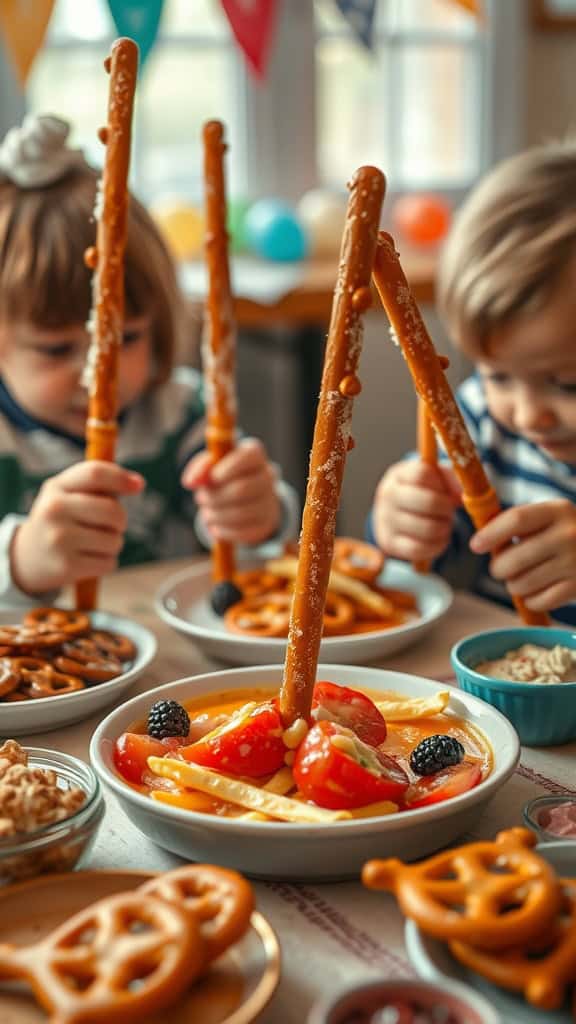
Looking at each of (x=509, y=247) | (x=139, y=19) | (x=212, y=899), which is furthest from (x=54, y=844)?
(x=139, y=19)

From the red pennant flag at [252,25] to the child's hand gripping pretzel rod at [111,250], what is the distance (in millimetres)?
808

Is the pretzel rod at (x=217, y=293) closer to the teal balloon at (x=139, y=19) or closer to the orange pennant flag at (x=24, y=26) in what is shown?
the teal balloon at (x=139, y=19)

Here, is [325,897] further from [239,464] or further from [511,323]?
[511,323]

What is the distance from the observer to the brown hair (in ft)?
5.21

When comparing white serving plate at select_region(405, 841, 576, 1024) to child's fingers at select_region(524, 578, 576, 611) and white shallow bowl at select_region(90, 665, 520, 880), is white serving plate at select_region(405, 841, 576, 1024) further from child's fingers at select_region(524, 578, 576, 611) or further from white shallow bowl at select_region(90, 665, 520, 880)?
child's fingers at select_region(524, 578, 576, 611)

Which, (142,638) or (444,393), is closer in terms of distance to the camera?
(444,393)

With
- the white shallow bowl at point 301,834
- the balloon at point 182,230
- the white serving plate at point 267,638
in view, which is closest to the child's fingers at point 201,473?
the white serving plate at point 267,638

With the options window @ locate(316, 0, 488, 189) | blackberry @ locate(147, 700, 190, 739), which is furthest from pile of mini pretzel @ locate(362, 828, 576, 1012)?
window @ locate(316, 0, 488, 189)

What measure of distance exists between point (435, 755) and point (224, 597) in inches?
20.9

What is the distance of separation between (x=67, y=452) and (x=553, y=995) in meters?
1.36

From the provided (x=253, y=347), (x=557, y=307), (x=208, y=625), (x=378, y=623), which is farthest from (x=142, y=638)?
(x=253, y=347)

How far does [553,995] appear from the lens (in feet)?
1.86

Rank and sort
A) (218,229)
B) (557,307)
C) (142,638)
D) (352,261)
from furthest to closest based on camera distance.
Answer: (557,307), (218,229), (142,638), (352,261)

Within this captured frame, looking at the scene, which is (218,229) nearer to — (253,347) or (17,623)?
(17,623)
